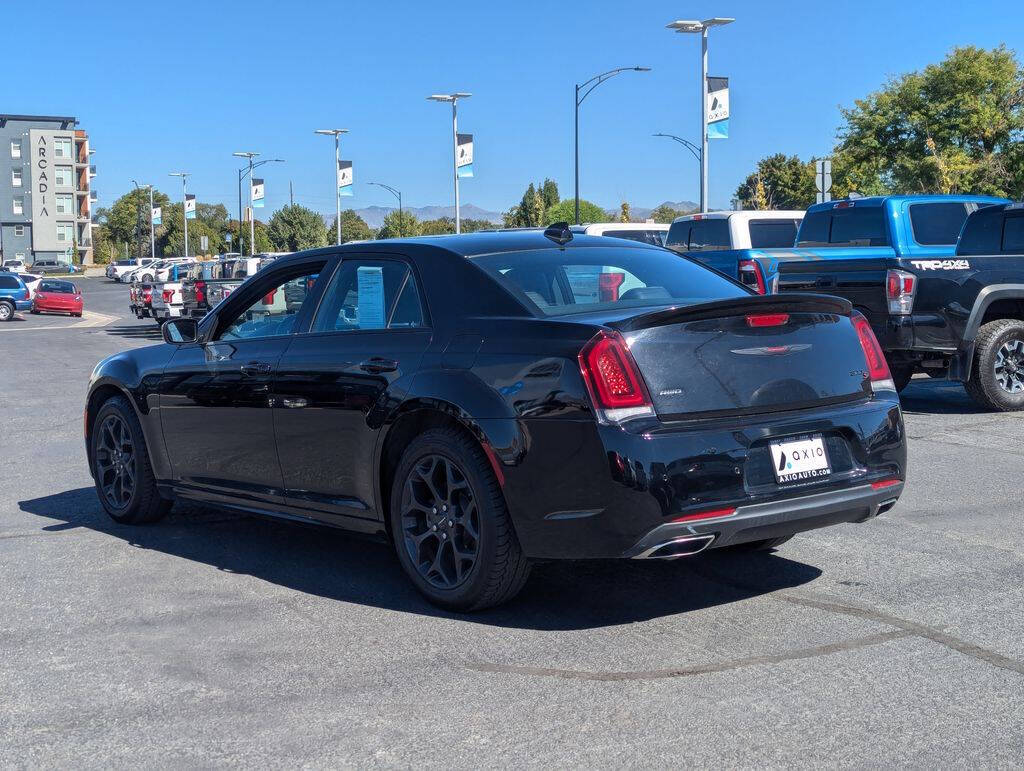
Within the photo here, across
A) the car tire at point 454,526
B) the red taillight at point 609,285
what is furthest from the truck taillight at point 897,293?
the car tire at point 454,526

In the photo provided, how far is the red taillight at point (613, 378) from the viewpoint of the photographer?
4.58m

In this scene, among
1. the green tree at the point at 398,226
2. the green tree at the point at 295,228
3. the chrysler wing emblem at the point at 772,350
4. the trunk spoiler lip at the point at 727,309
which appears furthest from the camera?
the green tree at the point at 295,228

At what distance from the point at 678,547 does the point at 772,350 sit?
0.92 m

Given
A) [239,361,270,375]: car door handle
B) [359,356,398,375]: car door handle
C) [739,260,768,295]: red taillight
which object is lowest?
[239,361,270,375]: car door handle

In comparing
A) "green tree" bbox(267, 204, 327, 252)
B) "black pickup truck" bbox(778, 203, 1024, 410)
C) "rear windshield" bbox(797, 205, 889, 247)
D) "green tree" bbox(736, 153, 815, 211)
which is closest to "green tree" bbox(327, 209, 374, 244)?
"green tree" bbox(267, 204, 327, 252)

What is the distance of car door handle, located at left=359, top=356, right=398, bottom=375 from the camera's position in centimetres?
533

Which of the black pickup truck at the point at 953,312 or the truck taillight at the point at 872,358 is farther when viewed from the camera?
the black pickup truck at the point at 953,312

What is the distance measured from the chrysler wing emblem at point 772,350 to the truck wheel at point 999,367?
7.17m

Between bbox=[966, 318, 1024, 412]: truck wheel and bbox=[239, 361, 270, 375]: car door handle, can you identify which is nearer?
bbox=[239, 361, 270, 375]: car door handle

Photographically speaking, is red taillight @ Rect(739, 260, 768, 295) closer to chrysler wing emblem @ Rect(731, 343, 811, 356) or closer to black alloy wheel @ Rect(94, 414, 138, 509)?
black alloy wheel @ Rect(94, 414, 138, 509)

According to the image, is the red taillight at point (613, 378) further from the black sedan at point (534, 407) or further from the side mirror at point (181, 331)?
the side mirror at point (181, 331)

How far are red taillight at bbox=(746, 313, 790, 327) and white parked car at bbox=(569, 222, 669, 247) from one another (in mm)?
14076

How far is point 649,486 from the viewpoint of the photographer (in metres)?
4.52

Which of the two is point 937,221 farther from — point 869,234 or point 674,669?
point 674,669
